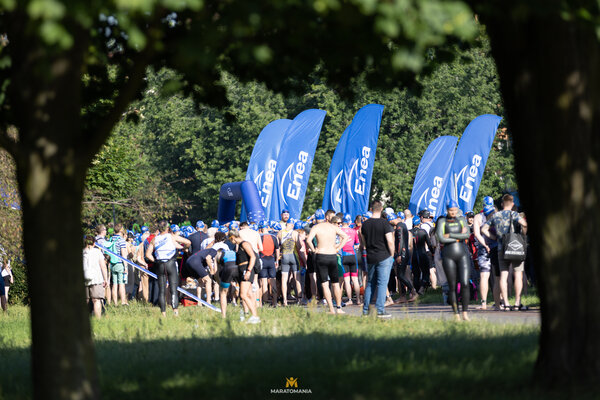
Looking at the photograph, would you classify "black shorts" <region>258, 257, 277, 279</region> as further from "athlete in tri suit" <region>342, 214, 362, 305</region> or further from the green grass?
the green grass

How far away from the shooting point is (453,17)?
16.9 feet

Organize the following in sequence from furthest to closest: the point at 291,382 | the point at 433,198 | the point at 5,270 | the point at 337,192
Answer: the point at 433,198 → the point at 337,192 → the point at 5,270 → the point at 291,382

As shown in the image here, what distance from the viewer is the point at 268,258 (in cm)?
2045

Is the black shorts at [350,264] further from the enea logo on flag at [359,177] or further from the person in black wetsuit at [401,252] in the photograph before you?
the enea logo on flag at [359,177]

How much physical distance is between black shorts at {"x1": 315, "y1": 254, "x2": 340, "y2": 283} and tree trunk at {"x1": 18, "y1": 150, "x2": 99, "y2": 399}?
398 inches

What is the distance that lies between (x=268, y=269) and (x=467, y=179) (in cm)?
1159

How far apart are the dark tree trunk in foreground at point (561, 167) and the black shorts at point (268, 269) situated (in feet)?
42.8

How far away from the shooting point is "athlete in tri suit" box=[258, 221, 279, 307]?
20.2 metres

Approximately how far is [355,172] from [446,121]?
22.5 metres

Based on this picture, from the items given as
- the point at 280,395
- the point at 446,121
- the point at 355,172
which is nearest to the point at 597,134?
the point at 280,395

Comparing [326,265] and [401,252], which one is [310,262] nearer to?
[401,252]

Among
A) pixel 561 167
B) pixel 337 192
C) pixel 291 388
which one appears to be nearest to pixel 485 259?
pixel 291 388

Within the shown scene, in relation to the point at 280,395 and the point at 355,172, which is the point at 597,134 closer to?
the point at 280,395

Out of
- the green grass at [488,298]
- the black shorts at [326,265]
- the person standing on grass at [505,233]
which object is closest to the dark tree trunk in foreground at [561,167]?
the person standing on grass at [505,233]
